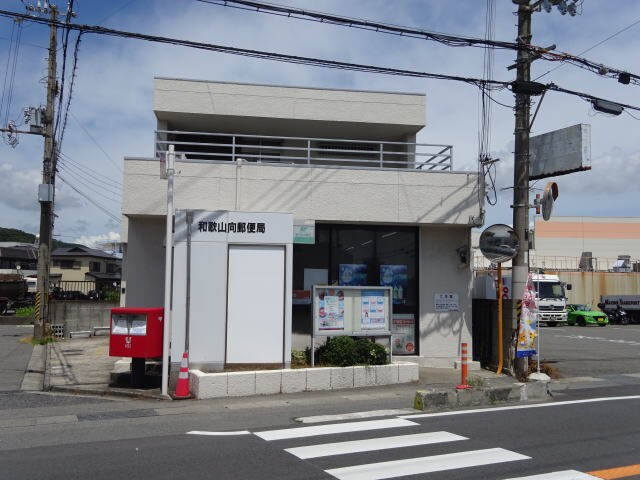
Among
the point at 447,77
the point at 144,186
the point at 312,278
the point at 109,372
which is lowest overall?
the point at 109,372

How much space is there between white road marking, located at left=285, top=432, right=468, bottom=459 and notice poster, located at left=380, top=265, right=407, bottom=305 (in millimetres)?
7486

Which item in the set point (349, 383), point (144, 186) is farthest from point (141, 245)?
point (349, 383)

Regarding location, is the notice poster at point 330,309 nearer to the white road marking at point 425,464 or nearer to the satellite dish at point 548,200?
the satellite dish at point 548,200

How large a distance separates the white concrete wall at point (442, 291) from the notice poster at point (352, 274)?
154 cm

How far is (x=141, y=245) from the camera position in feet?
50.8

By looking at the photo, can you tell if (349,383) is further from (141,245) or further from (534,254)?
(534,254)

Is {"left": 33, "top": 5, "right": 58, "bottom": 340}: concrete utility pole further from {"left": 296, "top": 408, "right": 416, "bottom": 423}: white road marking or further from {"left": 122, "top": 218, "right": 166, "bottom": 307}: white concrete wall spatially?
{"left": 296, "top": 408, "right": 416, "bottom": 423}: white road marking

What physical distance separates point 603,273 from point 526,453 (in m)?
53.4

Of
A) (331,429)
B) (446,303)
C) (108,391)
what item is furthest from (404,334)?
(108,391)

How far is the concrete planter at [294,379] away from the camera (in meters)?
11.7

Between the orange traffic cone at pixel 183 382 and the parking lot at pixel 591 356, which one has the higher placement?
the orange traffic cone at pixel 183 382

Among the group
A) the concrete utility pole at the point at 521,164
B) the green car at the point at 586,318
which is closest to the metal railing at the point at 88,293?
the concrete utility pole at the point at 521,164

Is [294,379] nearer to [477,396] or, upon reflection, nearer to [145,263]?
[477,396]

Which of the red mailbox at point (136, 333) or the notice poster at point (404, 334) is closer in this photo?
the red mailbox at point (136, 333)
